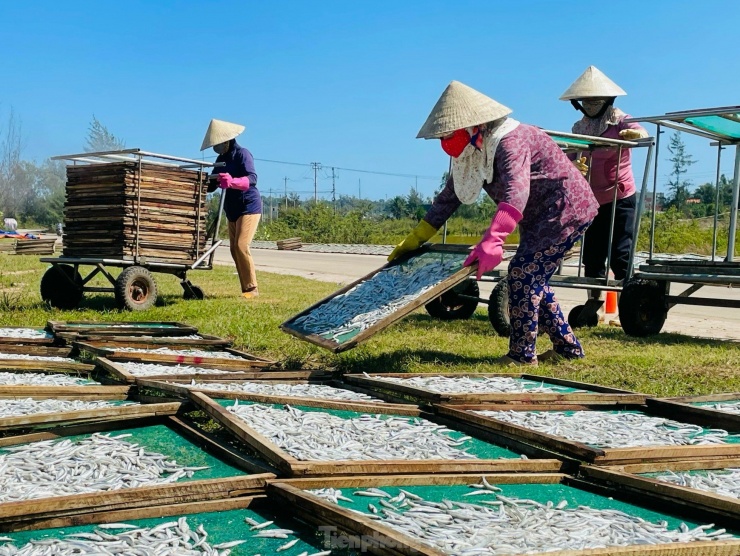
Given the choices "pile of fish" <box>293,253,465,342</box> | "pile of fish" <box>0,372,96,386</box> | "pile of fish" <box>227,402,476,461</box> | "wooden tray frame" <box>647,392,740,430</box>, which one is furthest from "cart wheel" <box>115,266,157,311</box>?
"wooden tray frame" <box>647,392,740,430</box>

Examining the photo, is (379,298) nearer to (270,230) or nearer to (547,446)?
(547,446)

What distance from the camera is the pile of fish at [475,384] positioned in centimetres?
534

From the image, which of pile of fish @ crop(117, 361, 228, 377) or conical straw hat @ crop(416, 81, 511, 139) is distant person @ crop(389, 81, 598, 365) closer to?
conical straw hat @ crop(416, 81, 511, 139)

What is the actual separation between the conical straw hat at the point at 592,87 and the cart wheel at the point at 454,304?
2.25 meters

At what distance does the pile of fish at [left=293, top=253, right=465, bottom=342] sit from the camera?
6285 millimetres

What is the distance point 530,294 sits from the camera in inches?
250

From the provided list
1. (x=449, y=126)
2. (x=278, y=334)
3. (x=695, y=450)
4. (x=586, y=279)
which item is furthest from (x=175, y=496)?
(x=586, y=279)

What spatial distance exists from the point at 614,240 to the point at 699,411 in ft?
15.9

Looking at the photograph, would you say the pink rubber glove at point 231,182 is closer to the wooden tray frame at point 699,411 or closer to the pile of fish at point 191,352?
the pile of fish at point 191,352

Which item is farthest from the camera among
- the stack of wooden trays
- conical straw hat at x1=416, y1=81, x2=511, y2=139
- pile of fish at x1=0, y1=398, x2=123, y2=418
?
the stack of wooden trays

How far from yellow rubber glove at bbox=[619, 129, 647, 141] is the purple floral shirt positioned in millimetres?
2793

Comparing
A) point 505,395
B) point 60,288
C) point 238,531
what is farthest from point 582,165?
point 238,531

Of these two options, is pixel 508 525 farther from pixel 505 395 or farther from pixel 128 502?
pixel 505 395

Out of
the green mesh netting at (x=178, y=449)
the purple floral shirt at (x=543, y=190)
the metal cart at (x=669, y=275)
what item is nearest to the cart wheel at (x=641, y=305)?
the metal cart at (x=669, y=275)
